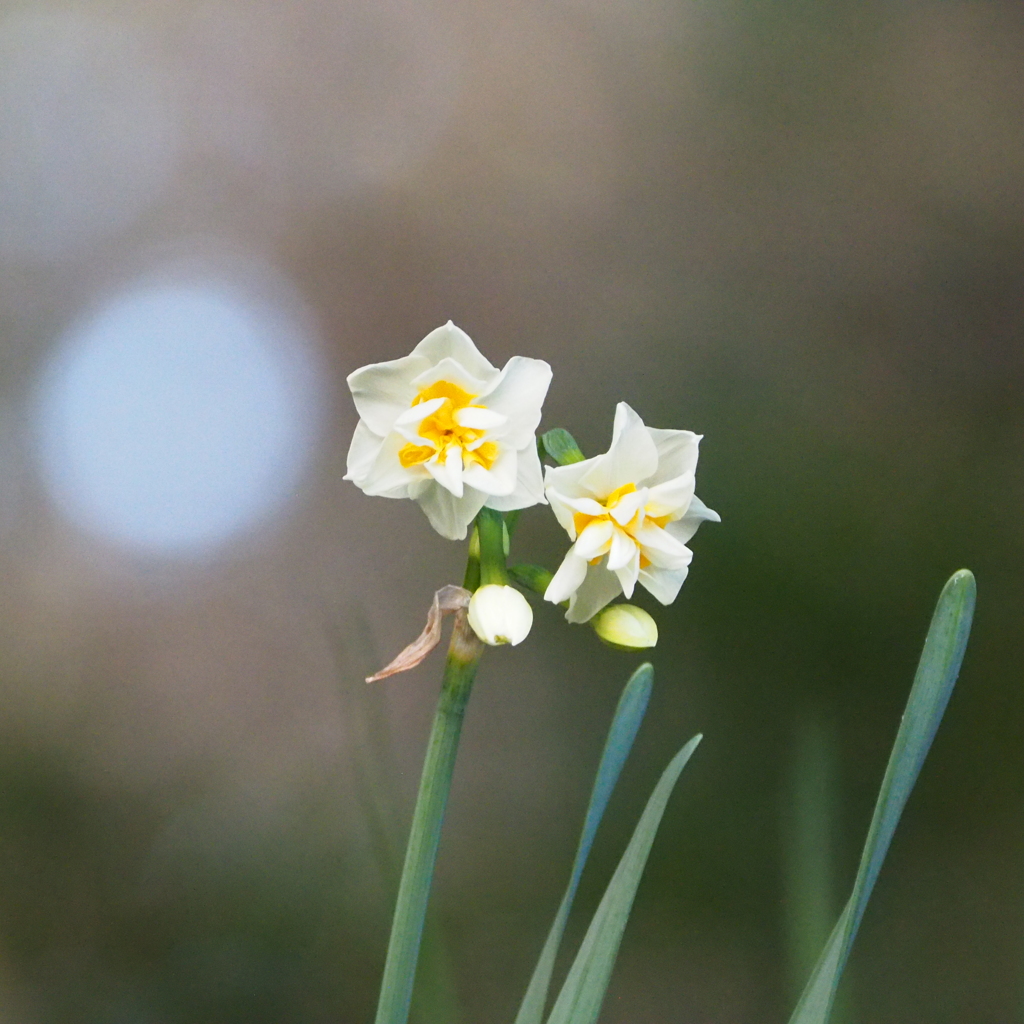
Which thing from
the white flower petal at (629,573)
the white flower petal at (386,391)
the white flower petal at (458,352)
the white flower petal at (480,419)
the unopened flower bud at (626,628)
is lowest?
the unopened flower bud at (626,628)

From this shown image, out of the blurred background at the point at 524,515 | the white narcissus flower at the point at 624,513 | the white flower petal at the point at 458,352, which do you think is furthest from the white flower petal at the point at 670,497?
the blurred background at the point at 524,515

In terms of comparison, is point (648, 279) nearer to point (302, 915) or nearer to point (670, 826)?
point (670, 826)

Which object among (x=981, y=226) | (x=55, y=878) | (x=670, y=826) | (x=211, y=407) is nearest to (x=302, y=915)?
(x=55, y=878)

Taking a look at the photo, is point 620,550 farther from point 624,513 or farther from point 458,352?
point 458,352

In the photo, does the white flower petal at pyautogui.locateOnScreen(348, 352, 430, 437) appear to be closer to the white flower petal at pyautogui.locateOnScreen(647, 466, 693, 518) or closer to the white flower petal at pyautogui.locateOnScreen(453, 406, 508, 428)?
the white flower petal at pyautogui.locateOnScreen(453, 406, 508, 428)

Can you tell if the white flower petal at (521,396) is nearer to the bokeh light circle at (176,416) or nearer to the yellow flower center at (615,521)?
the yellow flower center at (615,521)

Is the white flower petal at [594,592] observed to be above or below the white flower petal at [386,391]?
below

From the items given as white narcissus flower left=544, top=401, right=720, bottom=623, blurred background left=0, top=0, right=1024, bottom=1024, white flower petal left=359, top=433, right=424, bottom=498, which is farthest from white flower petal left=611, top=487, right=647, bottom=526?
blurred background left=0, top=0, right=1024, bottom=1024
